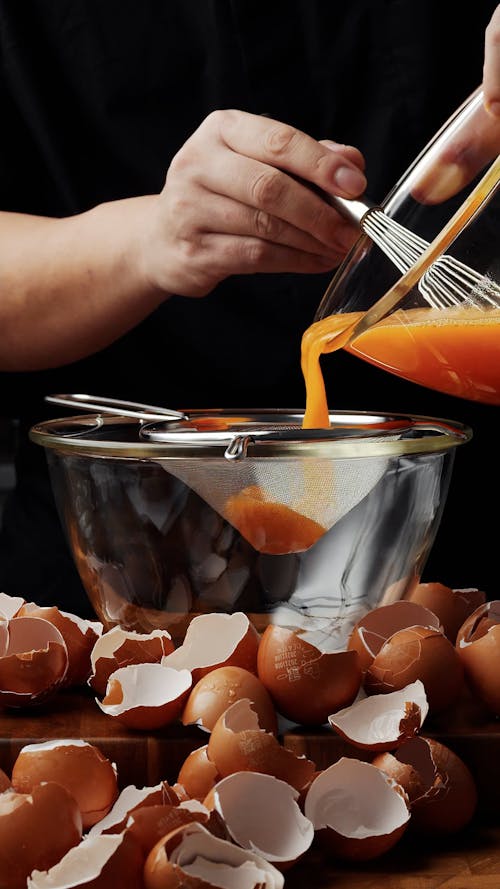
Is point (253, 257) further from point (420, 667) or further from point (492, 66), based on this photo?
point (420, 667)

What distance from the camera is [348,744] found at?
0.77 metres

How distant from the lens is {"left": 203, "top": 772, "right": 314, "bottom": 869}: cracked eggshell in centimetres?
65

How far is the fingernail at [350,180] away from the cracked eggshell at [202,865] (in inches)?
23.6

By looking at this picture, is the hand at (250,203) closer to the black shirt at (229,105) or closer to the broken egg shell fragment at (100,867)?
the black shirt at (229,105)

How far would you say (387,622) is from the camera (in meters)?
0.86

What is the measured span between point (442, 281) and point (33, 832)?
A: 19.7 inches

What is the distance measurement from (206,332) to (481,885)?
1.03m

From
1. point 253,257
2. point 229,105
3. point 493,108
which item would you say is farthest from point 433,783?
point 229,105

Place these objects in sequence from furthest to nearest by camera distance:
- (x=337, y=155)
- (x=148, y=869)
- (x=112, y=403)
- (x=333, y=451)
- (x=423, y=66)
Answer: (x=423, y=66) → (x=112, y=403) → (x=337, y=155) → (x=333, y=451) → (x=148, y=869)

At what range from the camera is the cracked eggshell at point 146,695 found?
30.7 inches

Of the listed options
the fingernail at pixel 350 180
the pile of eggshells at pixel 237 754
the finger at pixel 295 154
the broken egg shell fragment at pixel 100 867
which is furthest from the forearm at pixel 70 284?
the broken egg shell fragment at pixel 100 867

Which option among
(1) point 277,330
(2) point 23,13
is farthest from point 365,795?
(2) point 23,13

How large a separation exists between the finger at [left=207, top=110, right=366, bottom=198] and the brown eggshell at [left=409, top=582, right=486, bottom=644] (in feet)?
1.21

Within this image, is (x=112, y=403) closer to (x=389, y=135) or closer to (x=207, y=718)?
(x=207, y=718)
